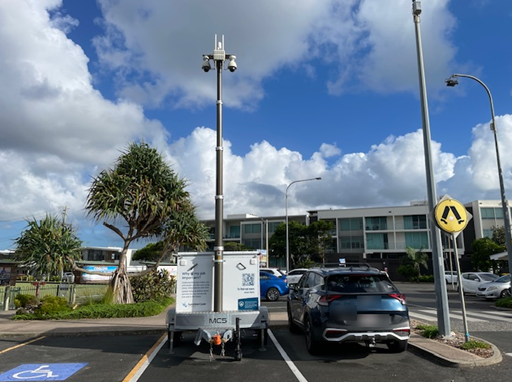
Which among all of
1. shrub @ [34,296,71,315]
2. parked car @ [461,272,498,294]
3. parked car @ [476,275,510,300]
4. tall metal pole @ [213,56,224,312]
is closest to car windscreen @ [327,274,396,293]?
tall metal pole @ [213,56,224,312]

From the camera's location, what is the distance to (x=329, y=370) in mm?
6672

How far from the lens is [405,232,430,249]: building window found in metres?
58.1

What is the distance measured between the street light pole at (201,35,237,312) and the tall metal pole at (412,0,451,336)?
181 inches

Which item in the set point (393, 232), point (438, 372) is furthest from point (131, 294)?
point (393, 232)

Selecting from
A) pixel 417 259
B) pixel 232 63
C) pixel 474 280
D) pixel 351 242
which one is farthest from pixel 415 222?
pixel 232 63

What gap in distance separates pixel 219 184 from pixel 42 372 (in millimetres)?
4674

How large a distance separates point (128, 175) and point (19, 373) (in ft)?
30.5

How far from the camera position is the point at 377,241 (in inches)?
2361

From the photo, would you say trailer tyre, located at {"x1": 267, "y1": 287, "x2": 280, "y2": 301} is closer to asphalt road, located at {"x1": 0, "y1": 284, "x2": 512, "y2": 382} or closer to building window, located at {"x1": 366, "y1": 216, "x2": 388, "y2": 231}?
asphalt road, located at {"x1": 0, "y1": 284, "x2": 512, "y2": 382}

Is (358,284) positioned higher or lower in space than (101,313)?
higher

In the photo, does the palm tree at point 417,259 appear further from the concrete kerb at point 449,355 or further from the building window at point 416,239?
the concrete kerb at point 449,355

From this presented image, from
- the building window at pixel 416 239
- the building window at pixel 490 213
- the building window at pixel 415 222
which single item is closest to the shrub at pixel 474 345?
the building window at pixel 416 239

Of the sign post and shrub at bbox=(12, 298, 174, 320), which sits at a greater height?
the sign post

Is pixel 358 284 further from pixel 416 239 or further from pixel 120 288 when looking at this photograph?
pixel 416 239
